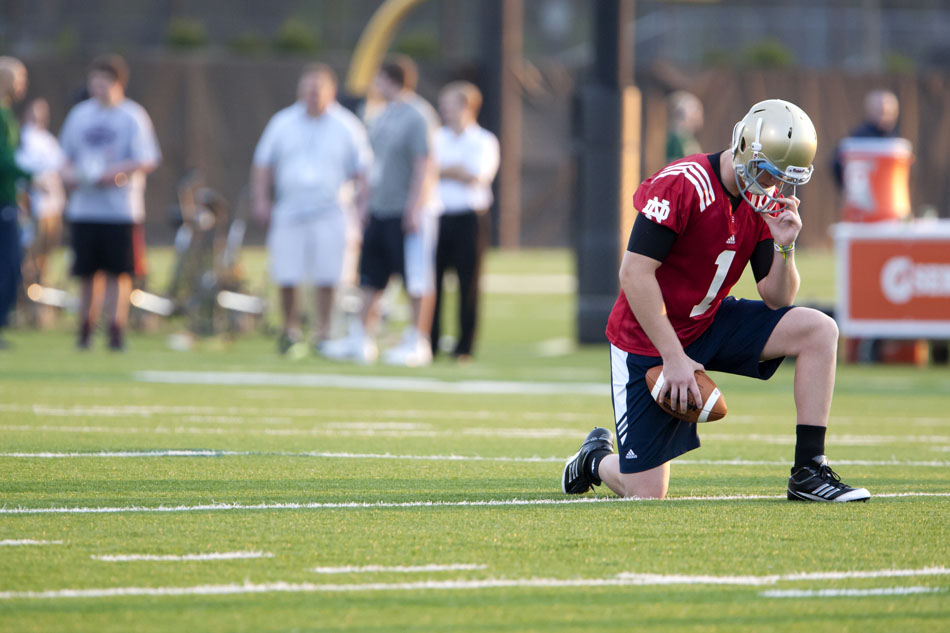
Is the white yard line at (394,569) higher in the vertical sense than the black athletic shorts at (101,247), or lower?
lower

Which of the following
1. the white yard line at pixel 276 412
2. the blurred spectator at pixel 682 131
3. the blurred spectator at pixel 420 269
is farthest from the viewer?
the blurred spectator at pixel 682 131

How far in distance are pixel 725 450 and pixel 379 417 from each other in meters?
2.06

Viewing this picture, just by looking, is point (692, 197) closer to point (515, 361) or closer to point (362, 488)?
point (362, 488)

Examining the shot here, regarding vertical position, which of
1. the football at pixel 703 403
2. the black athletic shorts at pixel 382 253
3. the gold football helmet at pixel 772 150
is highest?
the gold football helmet at pixel 772 150

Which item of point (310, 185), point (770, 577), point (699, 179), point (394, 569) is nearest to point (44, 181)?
point (310, 185)

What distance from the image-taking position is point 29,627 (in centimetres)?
350

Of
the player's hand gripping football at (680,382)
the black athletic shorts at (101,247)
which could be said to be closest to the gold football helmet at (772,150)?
the player's hand gripping football at (680,382)

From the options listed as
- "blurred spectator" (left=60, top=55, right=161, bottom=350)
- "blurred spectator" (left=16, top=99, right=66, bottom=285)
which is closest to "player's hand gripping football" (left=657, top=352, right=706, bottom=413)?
"blurred spectator" (left=60, top=55, right=161, bottom=350)

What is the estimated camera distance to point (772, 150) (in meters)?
5.27

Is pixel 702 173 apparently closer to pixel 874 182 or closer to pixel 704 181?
pixel 704 181

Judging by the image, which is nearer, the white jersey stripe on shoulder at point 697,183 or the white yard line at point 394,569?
the white yard line at point 394,569

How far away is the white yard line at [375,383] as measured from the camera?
401 inches

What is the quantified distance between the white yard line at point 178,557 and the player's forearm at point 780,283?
230cm

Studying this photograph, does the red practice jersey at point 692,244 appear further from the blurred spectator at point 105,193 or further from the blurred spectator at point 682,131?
the blurred spectator at point 682,131
